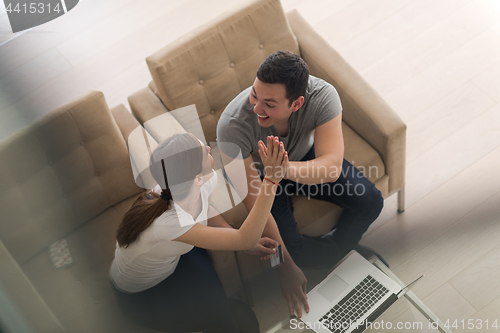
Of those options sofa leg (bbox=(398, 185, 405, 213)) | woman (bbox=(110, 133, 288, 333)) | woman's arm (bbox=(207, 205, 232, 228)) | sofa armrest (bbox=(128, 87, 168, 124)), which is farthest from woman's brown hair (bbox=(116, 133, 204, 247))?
sofa leg (bbox=(398, 185, 405, 213))

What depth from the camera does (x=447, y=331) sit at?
121cm

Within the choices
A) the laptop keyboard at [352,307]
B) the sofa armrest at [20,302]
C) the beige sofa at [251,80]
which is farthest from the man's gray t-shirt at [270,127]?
the sofa armrest at [20,302]

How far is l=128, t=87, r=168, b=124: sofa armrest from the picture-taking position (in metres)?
1.45

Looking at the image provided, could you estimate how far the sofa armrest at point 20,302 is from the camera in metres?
0.37

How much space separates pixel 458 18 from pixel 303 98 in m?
1.60

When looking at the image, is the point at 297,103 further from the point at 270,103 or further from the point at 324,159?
the point at 324,159

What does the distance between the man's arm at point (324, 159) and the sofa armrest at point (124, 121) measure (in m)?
0.62

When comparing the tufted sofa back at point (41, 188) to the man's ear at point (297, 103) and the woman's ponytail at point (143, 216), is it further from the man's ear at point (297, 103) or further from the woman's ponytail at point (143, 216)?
the man's ear at point (297, 103)

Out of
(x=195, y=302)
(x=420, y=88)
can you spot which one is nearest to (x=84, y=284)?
(x=195, y=302)

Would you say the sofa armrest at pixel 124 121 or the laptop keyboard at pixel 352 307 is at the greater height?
the sofa armrest at pixel 124 121

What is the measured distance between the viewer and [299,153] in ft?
4.25

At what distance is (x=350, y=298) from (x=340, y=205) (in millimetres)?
390

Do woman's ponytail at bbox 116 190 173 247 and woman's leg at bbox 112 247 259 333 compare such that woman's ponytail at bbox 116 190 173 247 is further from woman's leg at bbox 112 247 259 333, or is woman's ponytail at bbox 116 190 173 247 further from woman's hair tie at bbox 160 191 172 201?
woman's leg at bbox 112 247 259 333

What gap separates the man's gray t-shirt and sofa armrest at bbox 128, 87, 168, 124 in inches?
14.2
